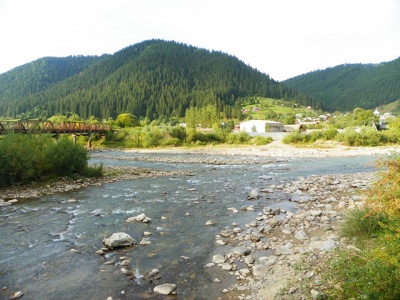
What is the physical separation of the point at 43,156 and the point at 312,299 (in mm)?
21930

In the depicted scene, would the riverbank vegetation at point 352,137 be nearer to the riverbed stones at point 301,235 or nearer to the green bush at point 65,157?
the green bush at point 65,157

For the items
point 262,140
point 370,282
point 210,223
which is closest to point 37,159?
point 210,223

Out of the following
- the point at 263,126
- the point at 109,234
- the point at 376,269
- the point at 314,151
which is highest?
the point at 263,126

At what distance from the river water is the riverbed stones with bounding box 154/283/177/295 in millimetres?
162

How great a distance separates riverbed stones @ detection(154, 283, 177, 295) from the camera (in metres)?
6.89

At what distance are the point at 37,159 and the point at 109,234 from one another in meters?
13.7

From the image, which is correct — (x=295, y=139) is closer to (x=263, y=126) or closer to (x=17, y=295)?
(x=263, y=126)

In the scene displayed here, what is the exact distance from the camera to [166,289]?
696 cm

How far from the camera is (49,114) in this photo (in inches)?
6368

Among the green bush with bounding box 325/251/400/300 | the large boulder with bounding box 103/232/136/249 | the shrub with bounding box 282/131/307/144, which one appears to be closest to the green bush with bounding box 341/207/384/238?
the green bush with bounding box 325/251/400/300

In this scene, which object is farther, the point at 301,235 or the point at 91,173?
the point at 91,173

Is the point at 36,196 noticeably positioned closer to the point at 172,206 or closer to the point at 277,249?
the point at 172,206

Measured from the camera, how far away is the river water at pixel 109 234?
287 inches

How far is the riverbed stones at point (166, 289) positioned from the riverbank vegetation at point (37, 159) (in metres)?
17.1
